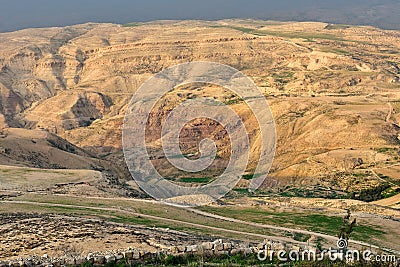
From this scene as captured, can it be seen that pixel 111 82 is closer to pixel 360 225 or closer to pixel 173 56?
pixel 173 56

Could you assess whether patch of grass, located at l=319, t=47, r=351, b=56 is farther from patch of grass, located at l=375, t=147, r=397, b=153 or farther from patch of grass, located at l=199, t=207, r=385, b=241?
patch of grass, located at l=199, t=207, r=385, b=241

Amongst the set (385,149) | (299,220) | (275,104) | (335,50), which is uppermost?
(335,50)

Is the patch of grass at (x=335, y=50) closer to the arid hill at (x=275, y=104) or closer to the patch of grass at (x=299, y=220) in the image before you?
the arid hill at (x=275, y=104)

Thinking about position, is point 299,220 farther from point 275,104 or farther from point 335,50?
point 335,50

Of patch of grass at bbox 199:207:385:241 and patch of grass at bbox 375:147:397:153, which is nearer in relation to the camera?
patch of grass at bbox 199:207:385:241

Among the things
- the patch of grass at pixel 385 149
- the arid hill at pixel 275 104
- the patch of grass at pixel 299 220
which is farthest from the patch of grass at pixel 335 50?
the patch of grass at pixel 299 220

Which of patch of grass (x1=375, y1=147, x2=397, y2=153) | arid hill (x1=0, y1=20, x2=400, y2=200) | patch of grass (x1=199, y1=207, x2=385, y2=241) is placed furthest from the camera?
patch of grass (x1=375, y1=147, x2=397, y2=153)

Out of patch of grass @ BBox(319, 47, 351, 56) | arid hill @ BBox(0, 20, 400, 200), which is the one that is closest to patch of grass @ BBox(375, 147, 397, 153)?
arid hill @ BBox(0, 20, 400, 200)

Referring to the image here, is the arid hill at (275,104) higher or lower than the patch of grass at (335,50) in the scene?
lower

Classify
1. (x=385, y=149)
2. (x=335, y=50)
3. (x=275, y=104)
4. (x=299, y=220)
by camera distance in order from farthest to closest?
1. (x=335, y=50)
2. (x=275, y=104)
3. (x=385, y=149)
4. (x=299, y=220)

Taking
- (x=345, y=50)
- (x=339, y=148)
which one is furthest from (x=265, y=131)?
(x=345, y=50)

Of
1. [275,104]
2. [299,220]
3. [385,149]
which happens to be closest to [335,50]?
[275,104]
